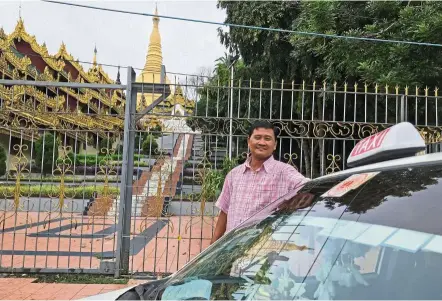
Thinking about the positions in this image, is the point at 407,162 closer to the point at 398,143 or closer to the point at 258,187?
the point at 398,143

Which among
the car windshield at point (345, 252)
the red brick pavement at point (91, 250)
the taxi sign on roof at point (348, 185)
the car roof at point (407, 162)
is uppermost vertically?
the car roof at point (407, 162)

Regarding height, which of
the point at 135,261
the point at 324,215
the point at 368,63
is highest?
the point at 368,63

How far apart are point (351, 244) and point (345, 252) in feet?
0.13

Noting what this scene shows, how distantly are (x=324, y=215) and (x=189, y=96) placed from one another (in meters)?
3.65

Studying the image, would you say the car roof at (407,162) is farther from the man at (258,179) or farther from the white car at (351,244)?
the man at (258,179)

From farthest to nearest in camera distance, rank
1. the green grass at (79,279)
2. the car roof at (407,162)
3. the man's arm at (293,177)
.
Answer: the green grass at (79,279)
the man's arm at (293,177)
the car roof at (407,162)

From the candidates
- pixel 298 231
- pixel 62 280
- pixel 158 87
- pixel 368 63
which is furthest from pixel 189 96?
pixel 298 231

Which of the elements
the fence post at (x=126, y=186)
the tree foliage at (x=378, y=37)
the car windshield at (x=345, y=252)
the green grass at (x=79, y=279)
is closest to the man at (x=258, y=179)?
the car windshield at (x=345, y=252)

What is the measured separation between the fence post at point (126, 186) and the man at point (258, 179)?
233cm

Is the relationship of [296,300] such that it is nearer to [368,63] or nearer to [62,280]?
Answer: [62,280]

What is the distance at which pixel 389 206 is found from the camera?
1.15 m

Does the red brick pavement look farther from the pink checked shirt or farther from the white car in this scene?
the white car

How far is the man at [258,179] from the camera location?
223 cm

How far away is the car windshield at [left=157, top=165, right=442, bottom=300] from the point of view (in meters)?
1.04
